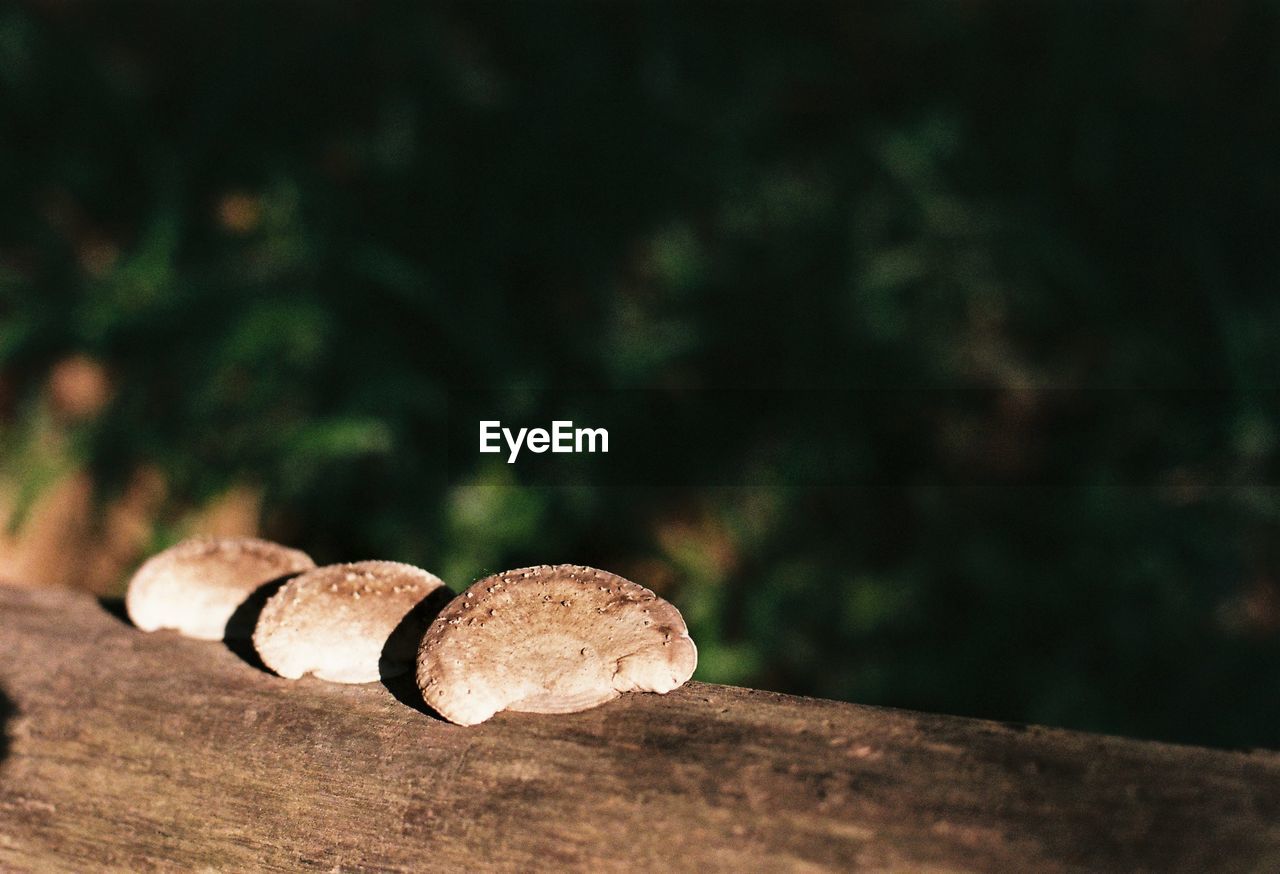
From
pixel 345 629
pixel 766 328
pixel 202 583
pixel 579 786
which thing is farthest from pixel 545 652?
pixel 766 328

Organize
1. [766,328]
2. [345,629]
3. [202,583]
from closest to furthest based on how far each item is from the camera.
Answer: [345,629]
[202,583]
[766,328]

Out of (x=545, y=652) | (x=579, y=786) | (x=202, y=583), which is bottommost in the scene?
(x=579, y=786)

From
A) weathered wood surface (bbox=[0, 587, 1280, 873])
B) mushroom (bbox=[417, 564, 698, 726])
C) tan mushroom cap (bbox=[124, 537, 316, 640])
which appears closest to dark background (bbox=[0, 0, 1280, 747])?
tan mushroom cap (bbox=[124, 537, 316, 640])

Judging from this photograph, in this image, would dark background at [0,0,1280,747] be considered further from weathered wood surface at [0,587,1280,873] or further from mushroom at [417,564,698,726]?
mushroom at [417,564,698,726]

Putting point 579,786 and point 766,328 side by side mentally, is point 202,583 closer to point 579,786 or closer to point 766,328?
point 579,786

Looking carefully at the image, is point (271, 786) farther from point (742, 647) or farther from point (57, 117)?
point (57, 117)

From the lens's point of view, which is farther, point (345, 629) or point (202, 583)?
point (202, 583)

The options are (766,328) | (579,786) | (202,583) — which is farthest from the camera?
(766,328)
